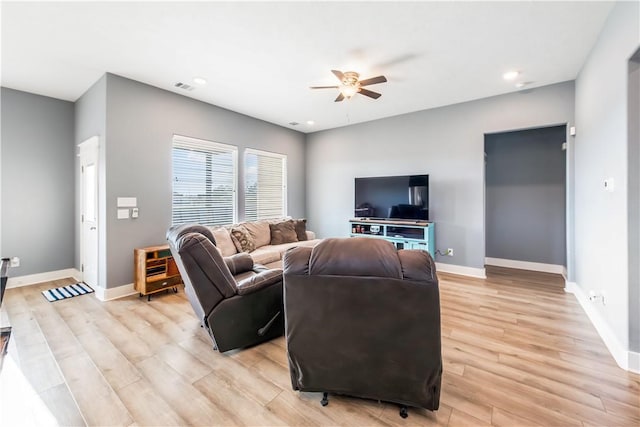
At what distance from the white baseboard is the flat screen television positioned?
218 cm

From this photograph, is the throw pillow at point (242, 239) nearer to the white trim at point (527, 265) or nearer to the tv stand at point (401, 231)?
the tv stand at point (401, 231)

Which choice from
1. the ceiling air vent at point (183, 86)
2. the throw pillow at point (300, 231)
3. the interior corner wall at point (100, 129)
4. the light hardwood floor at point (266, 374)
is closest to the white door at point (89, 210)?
the interior corner wall at point (100, 129)

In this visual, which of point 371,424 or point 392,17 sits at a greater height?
point 392,17

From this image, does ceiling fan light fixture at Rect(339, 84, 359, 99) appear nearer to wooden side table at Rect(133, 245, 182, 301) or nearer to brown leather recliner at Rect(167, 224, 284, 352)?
brown leather recliner at Rect(167, 224, 284, 352)

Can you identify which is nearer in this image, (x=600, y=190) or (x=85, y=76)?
(x=600, y=190)

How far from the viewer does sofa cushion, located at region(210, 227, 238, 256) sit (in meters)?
3.85

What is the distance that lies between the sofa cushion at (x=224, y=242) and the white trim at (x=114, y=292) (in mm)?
1258

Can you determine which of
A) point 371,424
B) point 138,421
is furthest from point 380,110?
point 138,421

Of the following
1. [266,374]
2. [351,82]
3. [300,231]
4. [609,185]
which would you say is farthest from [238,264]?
[609,185]

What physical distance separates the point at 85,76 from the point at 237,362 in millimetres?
4090

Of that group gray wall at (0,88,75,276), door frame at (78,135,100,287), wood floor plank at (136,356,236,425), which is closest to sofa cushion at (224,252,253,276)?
wood floor plank at (136,356,236,425)

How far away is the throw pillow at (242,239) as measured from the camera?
407 cm

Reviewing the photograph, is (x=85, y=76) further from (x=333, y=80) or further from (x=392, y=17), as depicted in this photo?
(x=392, y=17)

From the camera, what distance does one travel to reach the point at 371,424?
152 cm
